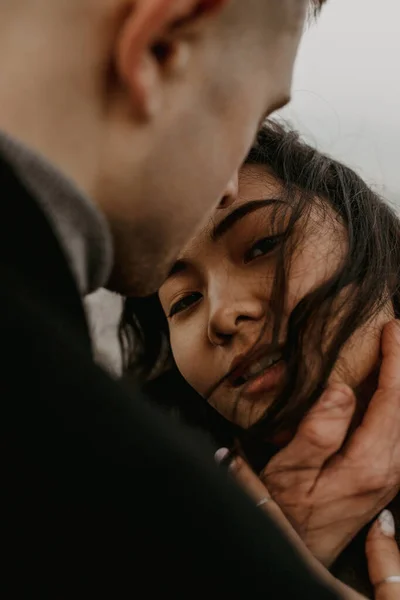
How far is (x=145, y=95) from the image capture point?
40cm

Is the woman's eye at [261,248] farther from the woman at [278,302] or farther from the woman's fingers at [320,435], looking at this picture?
the woman's fingers at [320,435]

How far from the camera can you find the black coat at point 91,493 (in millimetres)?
234

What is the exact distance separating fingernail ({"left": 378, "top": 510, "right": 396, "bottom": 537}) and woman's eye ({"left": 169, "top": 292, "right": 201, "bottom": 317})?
419 mm

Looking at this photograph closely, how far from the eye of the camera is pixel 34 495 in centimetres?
23

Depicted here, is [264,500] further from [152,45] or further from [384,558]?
[152,45]

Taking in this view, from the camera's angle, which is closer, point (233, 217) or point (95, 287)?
point (95, 287)

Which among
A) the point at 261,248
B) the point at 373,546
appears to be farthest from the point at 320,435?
the point at 261,248

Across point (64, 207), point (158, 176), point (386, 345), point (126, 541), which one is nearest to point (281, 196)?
point (386, 345)

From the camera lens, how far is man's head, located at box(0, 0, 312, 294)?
0.36m

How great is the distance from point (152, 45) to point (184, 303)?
22.6 inches

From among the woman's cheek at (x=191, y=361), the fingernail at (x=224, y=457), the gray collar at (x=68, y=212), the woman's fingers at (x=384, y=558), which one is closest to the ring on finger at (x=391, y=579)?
the woman's fingers at (x=384, y=558)

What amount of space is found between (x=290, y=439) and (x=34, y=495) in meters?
0.67

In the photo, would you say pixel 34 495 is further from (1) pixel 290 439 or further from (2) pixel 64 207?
(1) pixel 290 439

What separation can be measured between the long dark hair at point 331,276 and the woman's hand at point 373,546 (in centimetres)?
8
